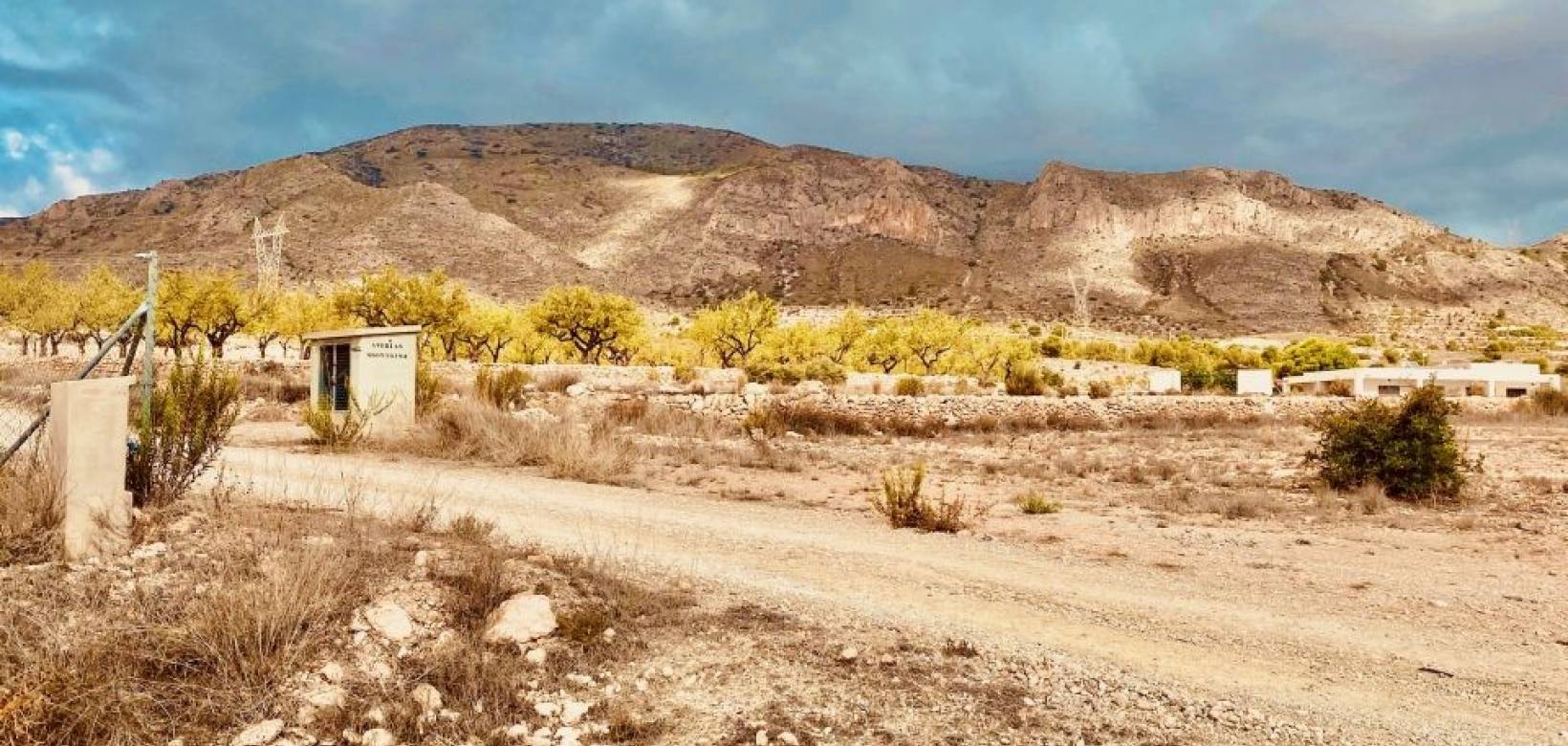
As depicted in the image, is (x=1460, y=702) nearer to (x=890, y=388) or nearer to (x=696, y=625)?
(x=696, y=625)

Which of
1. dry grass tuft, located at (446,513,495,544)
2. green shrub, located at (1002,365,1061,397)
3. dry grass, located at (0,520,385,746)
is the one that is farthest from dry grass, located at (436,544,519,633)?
green shrub, located at (1002,365,1061,397)

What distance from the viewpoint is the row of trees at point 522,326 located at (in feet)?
158

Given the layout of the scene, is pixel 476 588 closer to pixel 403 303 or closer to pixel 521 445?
pixel 521 445

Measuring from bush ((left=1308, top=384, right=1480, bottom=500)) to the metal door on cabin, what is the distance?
2011 cm

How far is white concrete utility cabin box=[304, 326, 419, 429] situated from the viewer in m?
19.1

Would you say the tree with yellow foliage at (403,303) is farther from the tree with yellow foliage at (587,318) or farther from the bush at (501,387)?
the bush at (501,387)

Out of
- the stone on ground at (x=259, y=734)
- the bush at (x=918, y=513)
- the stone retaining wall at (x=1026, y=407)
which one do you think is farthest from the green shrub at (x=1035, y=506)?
the stone retaining wall at (x=1026, y=407)

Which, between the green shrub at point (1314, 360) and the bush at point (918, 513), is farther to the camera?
the green shrub at point (1314, 360)

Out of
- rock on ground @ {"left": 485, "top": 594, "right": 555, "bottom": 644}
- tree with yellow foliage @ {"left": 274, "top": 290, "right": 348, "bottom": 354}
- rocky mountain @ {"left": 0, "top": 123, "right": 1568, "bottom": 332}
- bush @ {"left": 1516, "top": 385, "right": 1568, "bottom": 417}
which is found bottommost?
rock on ground @ {"left": 485, "top": 594, "right": 555, "bottom": 644}

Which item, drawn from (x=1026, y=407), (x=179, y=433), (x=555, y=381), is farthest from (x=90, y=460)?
(x=1026, y=407)

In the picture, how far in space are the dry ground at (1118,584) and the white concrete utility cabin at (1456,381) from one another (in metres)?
31.5

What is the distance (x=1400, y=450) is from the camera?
1658 cm

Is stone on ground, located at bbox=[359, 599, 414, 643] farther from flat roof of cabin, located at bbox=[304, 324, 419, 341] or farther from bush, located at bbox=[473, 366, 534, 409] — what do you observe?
bush, located at bbox=[473, 366, 534, 409]

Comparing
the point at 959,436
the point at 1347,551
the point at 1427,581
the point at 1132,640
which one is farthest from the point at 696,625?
the point at 959,436
